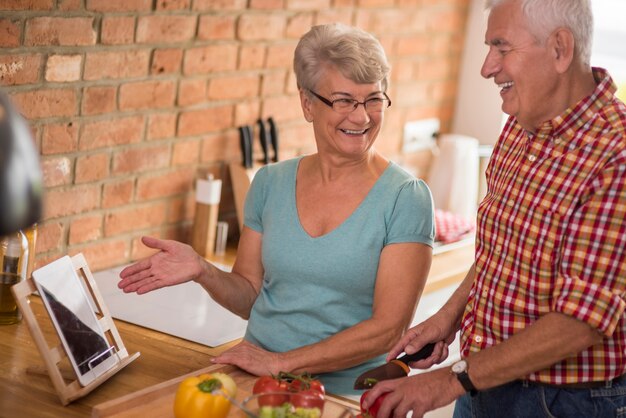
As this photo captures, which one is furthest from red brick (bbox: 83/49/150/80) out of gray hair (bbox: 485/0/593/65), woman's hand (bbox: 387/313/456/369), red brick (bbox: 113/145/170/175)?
gray hair (bbox: 485/0/593/65)

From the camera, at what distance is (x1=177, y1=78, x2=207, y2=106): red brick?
112 inches

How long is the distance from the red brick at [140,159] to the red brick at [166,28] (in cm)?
30

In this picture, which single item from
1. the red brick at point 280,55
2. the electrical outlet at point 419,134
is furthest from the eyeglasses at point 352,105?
the electrical outlet at point 419,134

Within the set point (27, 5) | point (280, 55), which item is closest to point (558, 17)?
point (27, 5)

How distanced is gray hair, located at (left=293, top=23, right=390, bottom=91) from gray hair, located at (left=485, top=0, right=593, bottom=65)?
439 mm

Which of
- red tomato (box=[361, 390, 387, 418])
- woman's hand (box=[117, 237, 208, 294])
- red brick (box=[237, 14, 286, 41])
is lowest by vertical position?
red tomato (box=[361, 390, 387, 418])

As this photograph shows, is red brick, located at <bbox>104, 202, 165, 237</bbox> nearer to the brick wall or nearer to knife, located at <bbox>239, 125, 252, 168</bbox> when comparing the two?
the brick wall

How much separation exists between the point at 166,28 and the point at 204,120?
1.05ft

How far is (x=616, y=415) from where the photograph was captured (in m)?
1.76

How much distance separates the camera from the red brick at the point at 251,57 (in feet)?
9.96

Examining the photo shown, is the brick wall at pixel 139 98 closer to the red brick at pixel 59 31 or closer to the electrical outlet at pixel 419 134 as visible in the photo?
the red brick at pixel 59 31

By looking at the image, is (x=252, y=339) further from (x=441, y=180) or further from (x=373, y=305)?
(x=441, y=180)

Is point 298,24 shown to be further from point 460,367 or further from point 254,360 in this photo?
point 460,367

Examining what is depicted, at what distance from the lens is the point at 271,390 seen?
168cm
